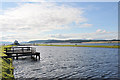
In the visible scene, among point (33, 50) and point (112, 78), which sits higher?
point (33, 50)

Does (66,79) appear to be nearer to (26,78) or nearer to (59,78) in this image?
(59,78)

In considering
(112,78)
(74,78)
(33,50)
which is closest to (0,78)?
(74,78)

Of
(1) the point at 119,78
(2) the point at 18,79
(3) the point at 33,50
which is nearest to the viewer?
(2) the point at 18,79

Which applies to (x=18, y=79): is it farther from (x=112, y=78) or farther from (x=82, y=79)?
(x=112, y=78)

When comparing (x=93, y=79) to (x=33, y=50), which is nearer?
(x=93, y=79)

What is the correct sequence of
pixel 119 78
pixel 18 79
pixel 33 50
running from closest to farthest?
pixel 18 79
pixel 119 78
pixel 33 50

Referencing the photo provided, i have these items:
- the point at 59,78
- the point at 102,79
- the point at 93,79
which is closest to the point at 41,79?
the point at 59,78

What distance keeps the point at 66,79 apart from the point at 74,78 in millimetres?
1339

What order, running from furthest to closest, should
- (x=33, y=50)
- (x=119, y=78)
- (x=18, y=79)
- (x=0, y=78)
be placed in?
(x=33, y=50)
(x=119, y=78)
(x=18, y=79)
(x=0, y=78)

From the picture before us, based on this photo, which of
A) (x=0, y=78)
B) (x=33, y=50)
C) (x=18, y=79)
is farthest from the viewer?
(x=33, y=50)

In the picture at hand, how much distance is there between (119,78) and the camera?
17.8 meters

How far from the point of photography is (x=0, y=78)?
12016mm

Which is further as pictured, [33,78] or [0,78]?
[33,78]

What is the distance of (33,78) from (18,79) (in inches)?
83.9
